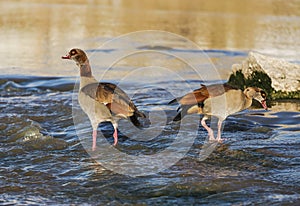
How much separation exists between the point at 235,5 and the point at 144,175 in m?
26.8

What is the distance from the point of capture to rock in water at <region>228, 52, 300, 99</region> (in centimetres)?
976

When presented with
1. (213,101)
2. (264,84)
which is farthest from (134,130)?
(264,84)

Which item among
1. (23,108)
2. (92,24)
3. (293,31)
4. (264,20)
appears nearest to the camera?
(23,108)

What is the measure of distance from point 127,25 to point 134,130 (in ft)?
46.7

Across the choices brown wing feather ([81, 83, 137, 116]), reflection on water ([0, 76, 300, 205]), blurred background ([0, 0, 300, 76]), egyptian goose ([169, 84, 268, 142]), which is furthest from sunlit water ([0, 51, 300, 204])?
blurred background ([0, 0, 300, 76])

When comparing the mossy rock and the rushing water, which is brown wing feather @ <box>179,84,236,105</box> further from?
the mossy rock

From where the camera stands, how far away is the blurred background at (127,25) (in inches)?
608

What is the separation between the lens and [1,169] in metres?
6.12

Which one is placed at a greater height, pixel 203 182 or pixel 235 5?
pixel 235 5

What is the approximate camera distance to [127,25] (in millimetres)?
21750

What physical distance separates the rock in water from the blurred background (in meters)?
4.62

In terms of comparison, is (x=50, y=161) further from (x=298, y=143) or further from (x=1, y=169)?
(x=298, y=143)

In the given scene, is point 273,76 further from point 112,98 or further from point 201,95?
point 112,98

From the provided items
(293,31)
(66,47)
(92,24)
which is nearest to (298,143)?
(66,47)
